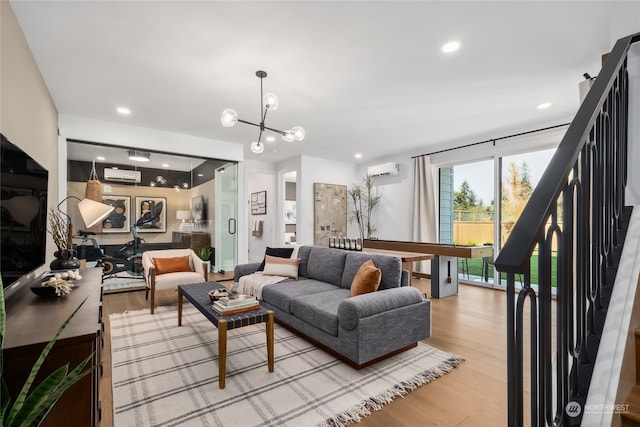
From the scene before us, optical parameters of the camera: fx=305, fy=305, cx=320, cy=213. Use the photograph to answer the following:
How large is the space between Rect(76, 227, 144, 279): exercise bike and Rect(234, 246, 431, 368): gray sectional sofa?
2.75m

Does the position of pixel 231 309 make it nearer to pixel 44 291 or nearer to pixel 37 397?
pixel 44 291

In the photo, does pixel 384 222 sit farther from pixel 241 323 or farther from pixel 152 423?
pixel 152 423

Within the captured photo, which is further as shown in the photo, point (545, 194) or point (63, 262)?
point (63, 262)

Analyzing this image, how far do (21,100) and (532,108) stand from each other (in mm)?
5393

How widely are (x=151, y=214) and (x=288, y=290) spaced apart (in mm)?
3174

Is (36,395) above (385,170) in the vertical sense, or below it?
below

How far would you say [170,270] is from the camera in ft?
13.2

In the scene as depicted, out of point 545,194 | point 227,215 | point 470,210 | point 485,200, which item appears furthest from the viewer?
point 227,215

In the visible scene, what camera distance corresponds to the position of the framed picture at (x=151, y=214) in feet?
16.3

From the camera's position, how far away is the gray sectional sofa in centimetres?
230

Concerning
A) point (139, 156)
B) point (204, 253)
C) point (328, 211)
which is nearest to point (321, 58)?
point (139, 156)

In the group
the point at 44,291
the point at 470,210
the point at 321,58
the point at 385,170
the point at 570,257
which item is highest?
the point at 321,58

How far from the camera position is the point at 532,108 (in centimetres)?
399

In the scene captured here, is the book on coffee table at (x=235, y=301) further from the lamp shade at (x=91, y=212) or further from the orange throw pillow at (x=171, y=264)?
the orange throw pillow at (x=171, y=264)
